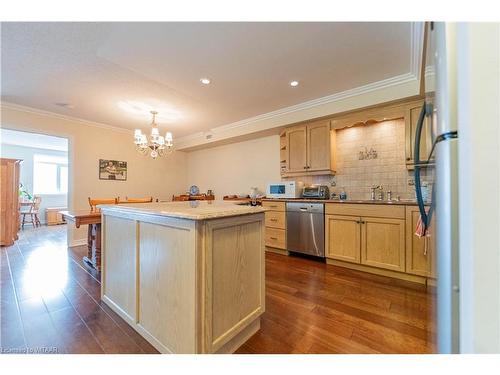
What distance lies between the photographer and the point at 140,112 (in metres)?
3.62

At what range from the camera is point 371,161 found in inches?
122

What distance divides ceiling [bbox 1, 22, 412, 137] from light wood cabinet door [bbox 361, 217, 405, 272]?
5.73ft

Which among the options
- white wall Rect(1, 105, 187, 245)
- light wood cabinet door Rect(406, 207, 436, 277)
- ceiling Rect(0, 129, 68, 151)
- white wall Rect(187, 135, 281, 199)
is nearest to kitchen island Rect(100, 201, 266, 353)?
light wood cabinet door Rect(406, 207, 436, 277)

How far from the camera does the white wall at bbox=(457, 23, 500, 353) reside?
59cm

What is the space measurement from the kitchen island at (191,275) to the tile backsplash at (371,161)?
2295 millimetres

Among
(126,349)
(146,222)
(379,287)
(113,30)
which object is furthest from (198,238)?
(379,287)

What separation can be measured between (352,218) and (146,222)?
2408 mm

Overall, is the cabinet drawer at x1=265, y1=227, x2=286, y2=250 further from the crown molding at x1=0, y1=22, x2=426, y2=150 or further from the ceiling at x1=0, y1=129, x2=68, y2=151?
the ceiling at x1=0, y1=129, x2=68, y2=151

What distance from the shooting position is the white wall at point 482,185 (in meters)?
0.59

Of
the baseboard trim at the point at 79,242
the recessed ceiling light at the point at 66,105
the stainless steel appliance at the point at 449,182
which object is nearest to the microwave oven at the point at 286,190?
the stainless steel appliance at the point at 449,182

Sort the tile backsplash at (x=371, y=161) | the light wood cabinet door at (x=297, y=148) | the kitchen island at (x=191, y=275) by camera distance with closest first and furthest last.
A: the kitchen island at (x=191, y=275) < the tile backsplash at (x=371, y=161) < the light wood cabinet door at (x=297, y=148)

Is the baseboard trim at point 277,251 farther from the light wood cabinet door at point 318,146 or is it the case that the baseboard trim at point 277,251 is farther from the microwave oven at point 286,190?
the light wood cabinet door at point 318,146

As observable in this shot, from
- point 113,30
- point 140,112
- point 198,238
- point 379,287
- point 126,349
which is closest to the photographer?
point 198,238
